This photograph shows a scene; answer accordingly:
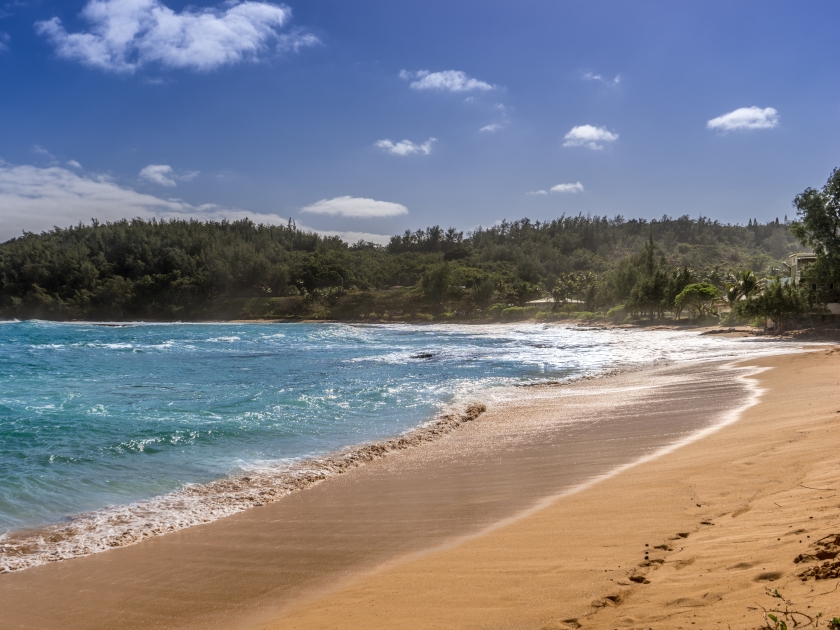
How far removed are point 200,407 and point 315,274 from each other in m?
93.9

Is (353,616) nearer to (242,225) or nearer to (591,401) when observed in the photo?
(591,401)

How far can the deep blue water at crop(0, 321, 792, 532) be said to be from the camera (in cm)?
841

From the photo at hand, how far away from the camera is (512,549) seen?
4.94m

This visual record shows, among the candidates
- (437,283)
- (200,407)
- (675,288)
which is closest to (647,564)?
(200,407)

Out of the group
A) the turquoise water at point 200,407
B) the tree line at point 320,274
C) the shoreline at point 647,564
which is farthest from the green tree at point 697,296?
the shoreline at point 647,564

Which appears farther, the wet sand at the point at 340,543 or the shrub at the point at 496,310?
the shrub at the point at 496,310

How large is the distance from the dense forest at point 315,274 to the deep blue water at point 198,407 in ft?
117

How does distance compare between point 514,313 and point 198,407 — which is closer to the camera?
point 198,407

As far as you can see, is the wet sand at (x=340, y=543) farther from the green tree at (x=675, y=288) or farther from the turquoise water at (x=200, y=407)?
the green tree at (x=675, y=288)

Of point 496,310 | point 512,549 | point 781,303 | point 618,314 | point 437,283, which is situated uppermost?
point 437,283

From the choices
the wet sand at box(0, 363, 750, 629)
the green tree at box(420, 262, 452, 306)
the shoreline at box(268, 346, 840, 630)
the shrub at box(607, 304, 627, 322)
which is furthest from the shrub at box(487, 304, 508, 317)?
the shoreline at box(268, 346, 840, 630)

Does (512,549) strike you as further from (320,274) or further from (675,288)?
(320,274)

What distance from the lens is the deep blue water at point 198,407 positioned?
8414 millimetres

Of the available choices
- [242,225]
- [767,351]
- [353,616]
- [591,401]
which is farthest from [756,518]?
[242,225]
